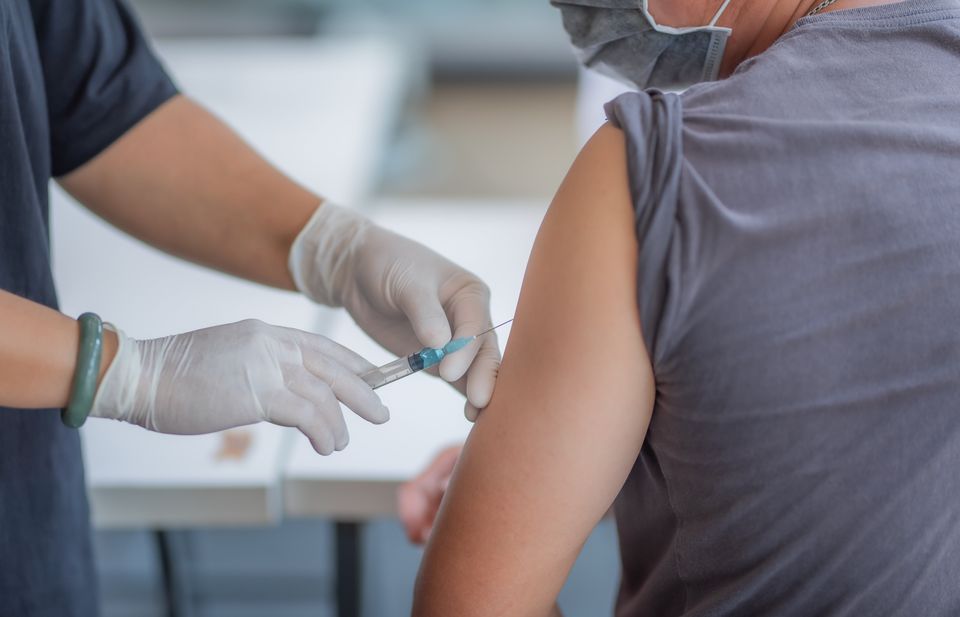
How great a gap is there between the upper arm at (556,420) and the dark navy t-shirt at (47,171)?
0.45 meters

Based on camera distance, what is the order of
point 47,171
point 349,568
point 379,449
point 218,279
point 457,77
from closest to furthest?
point 47,171 → point 379,449 → point 349,568 → point 218,279 → point 457,77

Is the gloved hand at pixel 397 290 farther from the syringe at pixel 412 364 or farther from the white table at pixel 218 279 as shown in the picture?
the white table at pixel 218 279

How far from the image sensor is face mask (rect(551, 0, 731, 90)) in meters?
0.90

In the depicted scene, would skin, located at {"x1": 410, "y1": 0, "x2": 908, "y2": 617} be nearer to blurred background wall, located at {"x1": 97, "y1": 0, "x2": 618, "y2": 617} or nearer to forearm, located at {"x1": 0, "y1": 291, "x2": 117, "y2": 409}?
forearm, located at {"x1": 0, "y1": 291, "x2": 117, "y2": 409}

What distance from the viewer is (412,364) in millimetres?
889

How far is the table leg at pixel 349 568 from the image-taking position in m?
1.34

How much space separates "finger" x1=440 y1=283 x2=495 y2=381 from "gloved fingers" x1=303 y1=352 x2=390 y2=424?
75 millimetres

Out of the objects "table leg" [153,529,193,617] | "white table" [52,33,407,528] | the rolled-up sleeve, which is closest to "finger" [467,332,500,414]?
"white table" [52,33,407,528]

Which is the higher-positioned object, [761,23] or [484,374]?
[761,23]

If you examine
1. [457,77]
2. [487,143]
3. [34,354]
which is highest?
[34,354]

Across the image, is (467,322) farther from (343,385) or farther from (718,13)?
(718,13)

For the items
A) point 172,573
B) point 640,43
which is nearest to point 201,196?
point 640,43

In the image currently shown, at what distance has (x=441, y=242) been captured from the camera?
1.73m

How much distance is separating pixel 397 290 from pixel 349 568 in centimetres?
57
